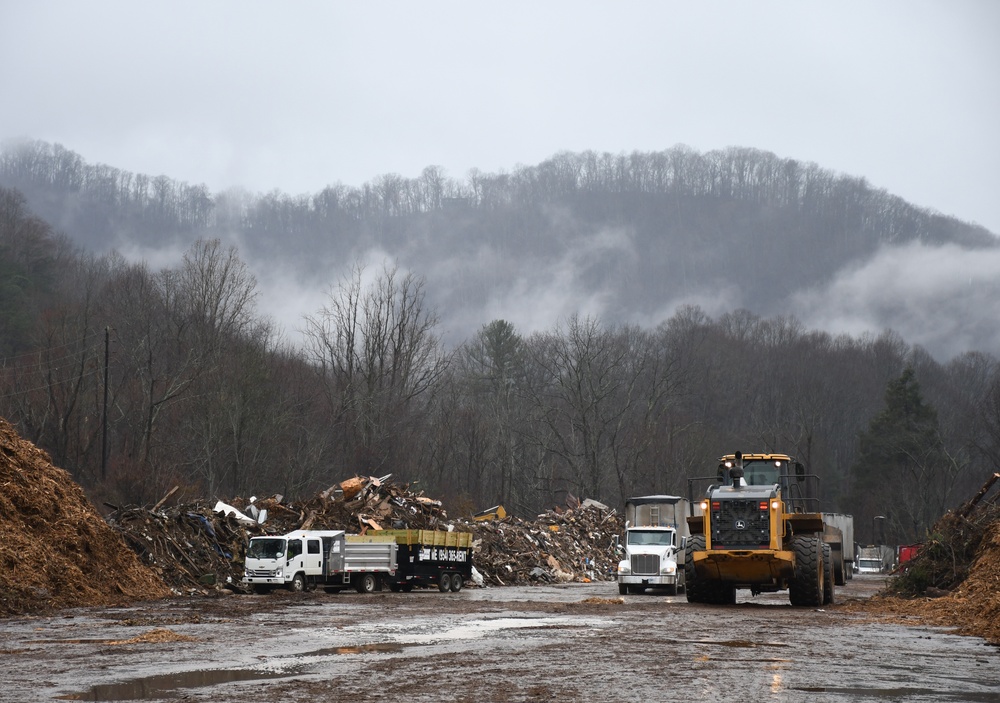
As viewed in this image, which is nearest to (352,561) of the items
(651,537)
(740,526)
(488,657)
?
(651,537)

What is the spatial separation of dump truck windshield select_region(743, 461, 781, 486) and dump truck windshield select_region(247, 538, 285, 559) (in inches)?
557

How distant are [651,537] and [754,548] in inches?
436

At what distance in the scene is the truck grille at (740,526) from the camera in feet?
81.6

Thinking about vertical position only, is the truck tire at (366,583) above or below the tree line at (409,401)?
below

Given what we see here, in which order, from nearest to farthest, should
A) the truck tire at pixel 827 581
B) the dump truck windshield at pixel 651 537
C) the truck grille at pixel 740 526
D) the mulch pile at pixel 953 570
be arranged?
the mulch pile at pixel 953 570, the truck grille at pixel 740 526, the truck tire at pixel 827 581, the dump truck windshield at pixel 651 537

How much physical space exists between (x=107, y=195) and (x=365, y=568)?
592 ft

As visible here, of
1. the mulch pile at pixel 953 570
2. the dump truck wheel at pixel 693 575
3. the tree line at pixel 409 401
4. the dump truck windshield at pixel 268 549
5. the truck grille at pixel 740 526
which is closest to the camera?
the mulch pile at pixel 953 570

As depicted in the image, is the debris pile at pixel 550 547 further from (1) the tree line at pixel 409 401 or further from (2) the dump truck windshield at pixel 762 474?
(2) the dump truck windshield at pixel 762 474

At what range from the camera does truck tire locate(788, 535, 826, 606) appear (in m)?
24.9

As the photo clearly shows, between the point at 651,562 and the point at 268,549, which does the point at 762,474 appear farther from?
the point at 268,549

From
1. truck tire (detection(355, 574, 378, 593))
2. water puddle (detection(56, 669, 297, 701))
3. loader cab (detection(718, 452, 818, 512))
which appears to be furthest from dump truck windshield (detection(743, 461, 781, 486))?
water puddle (detection(56, 669, 297, 701))

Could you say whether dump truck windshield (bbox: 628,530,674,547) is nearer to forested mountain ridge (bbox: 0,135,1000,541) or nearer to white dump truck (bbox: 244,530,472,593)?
white dump truck (bbox: 244,530,472,593)

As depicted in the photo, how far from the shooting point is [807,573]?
24.9 meters

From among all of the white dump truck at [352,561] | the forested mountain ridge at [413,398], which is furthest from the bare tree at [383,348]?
the white dump truck at [352,561]
